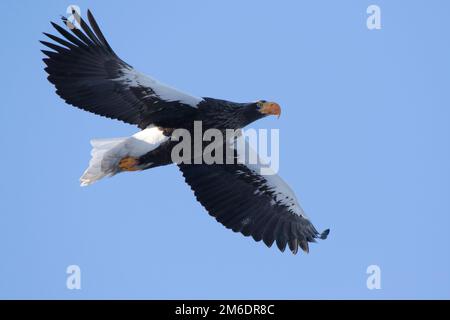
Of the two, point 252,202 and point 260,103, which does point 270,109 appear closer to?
point 260,103

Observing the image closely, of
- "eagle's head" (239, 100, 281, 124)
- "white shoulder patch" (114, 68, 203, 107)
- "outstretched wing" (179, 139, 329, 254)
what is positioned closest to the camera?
"white shoulder patch" (114, 68, 203, 107)

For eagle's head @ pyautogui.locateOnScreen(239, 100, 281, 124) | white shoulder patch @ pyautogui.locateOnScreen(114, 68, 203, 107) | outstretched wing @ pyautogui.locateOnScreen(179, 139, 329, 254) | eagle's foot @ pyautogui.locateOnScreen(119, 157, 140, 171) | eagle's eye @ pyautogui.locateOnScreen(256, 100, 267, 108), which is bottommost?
outstretched wing @ pyautogui.locateOnScreen(179, 139, 329, 254)

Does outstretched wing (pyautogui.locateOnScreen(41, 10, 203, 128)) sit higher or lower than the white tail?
higher

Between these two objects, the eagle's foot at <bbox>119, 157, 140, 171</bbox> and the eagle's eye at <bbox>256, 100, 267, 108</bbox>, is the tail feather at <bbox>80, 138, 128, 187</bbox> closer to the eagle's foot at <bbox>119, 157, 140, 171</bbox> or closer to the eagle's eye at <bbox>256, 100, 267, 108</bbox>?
the eagle's foot at <bbox>119, 157, 140, 171</bbox>

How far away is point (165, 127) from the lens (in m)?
11.8

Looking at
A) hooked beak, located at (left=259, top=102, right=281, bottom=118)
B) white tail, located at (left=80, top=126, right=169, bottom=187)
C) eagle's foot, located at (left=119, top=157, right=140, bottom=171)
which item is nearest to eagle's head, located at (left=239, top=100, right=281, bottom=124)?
hooked beak, located at (left=259, top=102, right=281, bottom=118)

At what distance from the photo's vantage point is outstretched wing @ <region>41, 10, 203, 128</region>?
1194 centimetres

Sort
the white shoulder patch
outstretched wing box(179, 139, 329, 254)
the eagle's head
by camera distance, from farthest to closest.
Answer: outstretched wing box(179, 139, 329, 254), the eagle's head, the white shoulder patch

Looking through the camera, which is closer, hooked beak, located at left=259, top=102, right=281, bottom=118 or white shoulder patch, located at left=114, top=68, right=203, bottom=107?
white shoulder patch, located at left=114, top=68, right=203, bottom=107

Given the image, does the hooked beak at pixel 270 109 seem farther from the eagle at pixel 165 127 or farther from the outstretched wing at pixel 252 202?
the outstretched wing at pixel 252 202

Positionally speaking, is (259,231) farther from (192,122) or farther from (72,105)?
(72,105)
